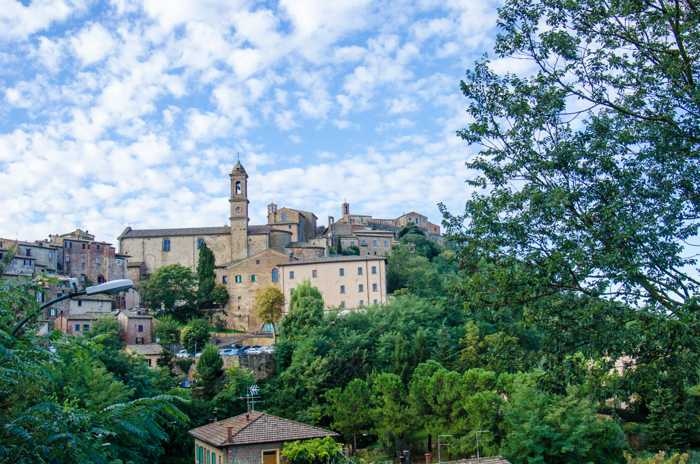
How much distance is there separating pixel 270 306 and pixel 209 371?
16.6m

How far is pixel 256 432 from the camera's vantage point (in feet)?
76.9

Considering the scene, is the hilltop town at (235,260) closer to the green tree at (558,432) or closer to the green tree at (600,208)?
the green tree at (558,432)

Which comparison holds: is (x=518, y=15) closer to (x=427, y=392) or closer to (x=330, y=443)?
(x=330, y=443)

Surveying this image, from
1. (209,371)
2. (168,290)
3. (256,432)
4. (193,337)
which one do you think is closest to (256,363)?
(209,371)

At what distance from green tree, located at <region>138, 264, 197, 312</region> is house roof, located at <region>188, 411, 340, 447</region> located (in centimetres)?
3679

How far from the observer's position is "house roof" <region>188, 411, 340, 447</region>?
22781 mm

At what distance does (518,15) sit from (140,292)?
2254 inches

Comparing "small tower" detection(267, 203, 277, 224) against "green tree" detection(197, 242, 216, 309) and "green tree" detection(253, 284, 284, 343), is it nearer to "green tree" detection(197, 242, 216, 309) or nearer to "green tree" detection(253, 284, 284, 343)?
"green tree" detection(197, 242, 216, 309)

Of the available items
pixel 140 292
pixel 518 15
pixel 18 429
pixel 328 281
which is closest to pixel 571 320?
pixel 518 15

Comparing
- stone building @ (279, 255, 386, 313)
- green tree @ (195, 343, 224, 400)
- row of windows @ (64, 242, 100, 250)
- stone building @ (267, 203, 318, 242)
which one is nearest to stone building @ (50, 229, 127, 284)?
row of windows @ (64, 242, 100, 250)

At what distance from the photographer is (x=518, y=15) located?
10.9 meters

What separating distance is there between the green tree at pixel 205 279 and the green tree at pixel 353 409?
3010cm

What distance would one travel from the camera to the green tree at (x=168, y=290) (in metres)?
60.0

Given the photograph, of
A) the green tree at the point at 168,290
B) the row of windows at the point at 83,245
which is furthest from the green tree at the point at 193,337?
the row of windows at the point at 83,245
